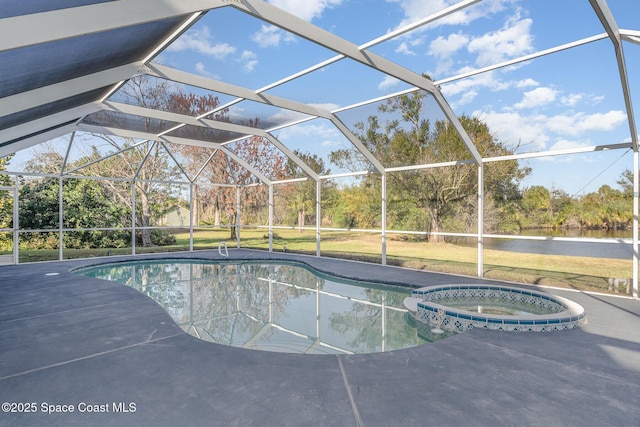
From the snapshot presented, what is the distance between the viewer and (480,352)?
3.72 metres

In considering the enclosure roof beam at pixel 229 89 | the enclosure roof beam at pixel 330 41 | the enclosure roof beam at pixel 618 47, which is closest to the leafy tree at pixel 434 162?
the enclosure roof beam at pixel 229 89

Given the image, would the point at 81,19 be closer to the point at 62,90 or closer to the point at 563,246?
the point at 62,90

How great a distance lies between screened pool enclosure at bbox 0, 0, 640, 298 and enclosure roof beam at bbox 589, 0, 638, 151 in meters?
0.03

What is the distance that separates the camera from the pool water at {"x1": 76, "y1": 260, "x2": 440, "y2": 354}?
187 inches

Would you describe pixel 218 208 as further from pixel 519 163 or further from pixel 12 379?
pixel 12 379

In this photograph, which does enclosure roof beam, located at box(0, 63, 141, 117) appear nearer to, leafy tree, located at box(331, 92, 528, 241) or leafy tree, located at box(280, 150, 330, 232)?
leafy tree, located at box(331, 92, 528, 241)

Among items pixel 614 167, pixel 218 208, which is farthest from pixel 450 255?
pixel 218 208

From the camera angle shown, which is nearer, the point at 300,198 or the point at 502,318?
→ the point at 502,318

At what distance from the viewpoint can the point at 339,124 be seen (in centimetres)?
894

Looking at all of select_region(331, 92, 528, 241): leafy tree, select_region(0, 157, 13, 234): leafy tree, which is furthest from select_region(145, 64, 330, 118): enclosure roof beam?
select_region(0, 157, 13, 234): leafy tree

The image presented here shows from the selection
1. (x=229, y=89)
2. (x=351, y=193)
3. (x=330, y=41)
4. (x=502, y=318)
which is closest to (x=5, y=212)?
(x=229, y=89)

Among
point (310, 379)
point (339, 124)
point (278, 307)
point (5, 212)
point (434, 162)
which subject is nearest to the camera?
point (310, 379)

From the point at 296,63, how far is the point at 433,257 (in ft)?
37.8

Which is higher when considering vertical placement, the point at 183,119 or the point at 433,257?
the point at 183,119
